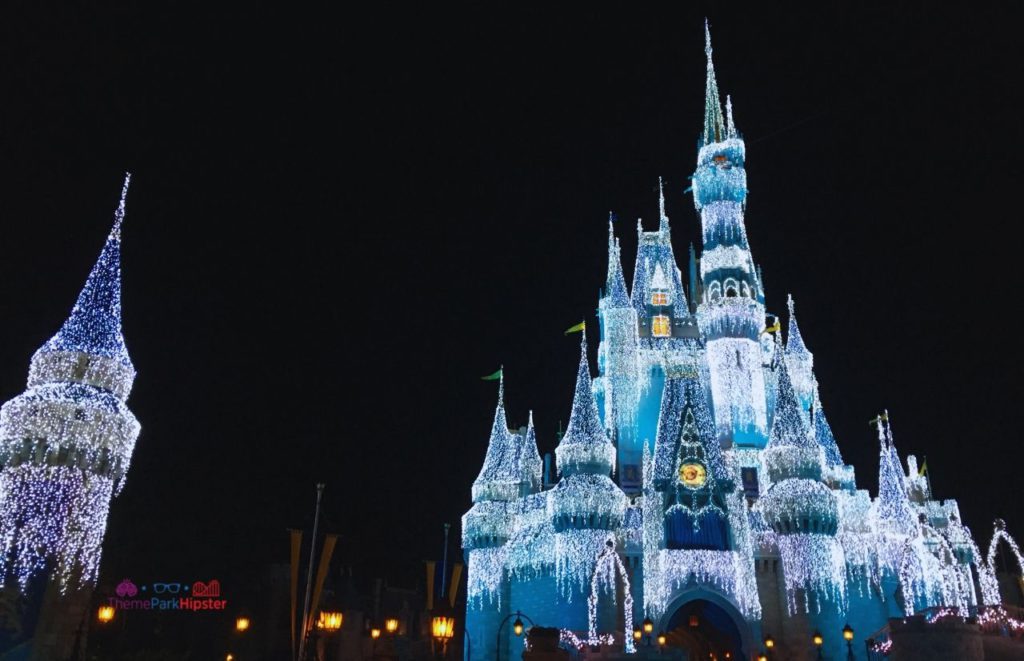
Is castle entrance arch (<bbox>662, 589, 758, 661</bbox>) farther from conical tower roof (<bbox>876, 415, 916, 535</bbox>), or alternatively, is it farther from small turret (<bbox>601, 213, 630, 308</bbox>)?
small turret (<bbox>601, 213, 630, 308</bbox>)

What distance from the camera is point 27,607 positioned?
25422 mm

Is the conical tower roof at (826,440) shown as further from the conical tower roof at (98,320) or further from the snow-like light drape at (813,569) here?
the conical tower roof at (98,320)

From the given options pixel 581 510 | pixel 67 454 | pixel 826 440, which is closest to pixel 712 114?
pixel 826 440

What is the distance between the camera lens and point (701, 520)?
3872 centimetres

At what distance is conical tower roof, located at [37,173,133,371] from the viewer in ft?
87.1

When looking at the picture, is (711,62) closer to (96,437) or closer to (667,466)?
(667,466)

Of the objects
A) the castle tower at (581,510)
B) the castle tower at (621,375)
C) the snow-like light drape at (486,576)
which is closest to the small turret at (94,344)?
the castle tower at (581,510)

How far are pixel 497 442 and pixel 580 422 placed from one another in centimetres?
835

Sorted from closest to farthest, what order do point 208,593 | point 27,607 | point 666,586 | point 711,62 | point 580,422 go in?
point 27,607 → point 666,586 → point 580,422 → point 208,593 → point 711,62

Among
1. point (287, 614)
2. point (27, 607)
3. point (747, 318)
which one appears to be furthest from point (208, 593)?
point (747, 318)

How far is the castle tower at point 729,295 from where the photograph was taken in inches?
1805

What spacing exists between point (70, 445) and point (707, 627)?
33577mm

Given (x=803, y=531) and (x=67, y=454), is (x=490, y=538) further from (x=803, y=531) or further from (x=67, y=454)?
(x=67, y=454)

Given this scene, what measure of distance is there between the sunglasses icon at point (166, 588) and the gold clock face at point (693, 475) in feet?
93.5
